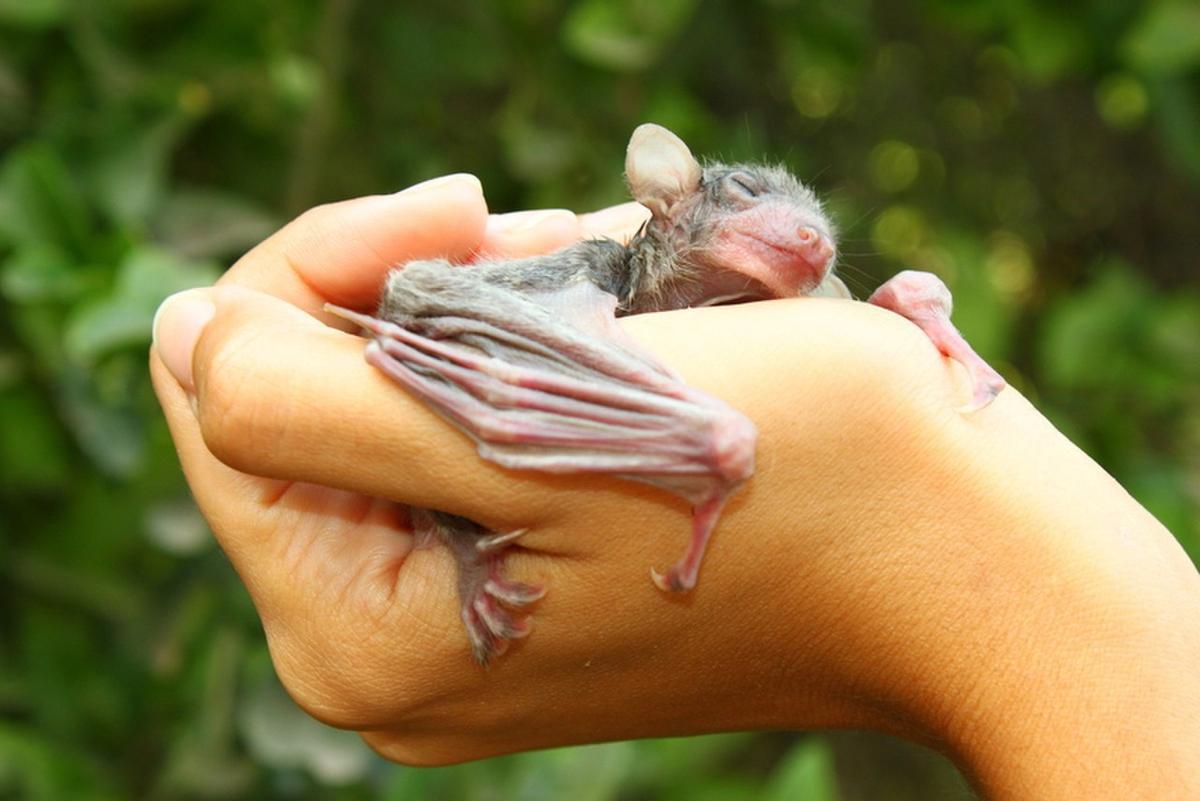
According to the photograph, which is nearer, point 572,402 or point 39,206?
point 572,402

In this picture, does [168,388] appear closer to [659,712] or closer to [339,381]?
[339,381]

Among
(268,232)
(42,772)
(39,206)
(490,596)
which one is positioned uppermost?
(490,596)

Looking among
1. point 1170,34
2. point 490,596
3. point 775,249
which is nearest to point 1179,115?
point 1170,34

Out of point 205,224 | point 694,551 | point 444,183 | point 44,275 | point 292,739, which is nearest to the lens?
point 694,551

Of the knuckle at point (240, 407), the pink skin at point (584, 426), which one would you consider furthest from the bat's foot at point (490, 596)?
the knuckle at point (240, 407)

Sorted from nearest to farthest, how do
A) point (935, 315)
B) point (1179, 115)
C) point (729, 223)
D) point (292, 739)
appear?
point (935, 315) → point (729, 223) → point (292, 739) → point (1179, 115)

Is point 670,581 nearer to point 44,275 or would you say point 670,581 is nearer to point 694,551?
point 694,551

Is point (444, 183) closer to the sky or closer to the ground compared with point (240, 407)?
closer to the sky
